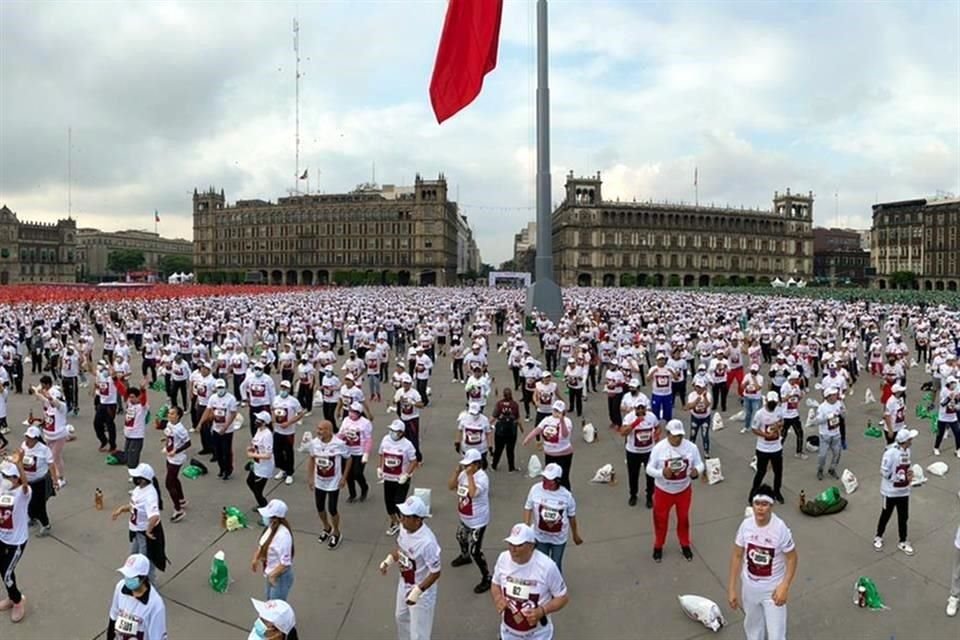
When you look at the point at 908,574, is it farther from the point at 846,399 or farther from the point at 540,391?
the point at 846,399

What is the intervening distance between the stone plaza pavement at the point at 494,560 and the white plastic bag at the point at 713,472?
179 millimetres

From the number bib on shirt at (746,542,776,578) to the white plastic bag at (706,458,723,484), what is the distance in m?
4.96

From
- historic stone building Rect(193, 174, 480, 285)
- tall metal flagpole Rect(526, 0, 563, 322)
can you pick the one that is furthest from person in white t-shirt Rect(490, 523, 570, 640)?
historic stone building Rect(193, 174, 480, 285)

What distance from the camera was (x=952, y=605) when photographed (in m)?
6.22

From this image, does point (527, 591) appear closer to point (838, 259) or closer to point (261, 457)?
point (261, 457)

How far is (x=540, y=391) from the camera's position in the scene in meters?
10.5

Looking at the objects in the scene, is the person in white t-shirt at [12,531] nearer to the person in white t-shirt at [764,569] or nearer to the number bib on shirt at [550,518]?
the number bib on shirt at [550,518]

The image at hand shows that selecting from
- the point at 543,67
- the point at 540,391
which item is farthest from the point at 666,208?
the point at 540,391

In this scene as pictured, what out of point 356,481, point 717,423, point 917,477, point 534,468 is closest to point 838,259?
point 717,423

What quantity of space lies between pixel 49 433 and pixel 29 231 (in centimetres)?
13953

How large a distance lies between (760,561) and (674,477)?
6.75 ft

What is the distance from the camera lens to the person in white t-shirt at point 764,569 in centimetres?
505

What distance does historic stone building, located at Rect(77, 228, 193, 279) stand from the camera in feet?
507

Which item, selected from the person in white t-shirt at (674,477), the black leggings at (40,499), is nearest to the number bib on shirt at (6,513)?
the black leggings at (40,499)
